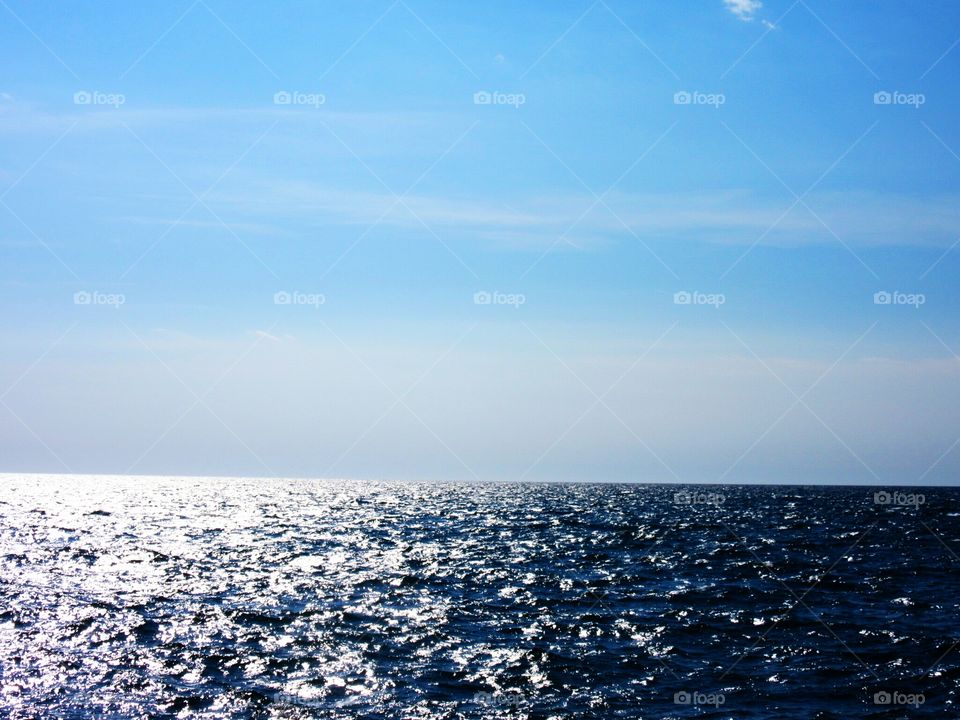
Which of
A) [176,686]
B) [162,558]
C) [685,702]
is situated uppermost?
[162,558]

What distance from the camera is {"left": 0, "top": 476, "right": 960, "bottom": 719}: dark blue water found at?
64.7 feet

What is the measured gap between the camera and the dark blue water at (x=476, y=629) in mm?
19734

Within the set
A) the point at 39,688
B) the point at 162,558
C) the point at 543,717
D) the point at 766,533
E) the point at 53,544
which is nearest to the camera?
the point at 543,717

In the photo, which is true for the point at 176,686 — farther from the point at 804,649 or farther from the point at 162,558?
the point at 162,558

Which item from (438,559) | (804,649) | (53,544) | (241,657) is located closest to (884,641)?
(804,649)

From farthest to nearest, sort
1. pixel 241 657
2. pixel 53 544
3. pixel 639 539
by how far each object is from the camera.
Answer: pixel 639 539 < pixel 53 544 < pixel 241 657

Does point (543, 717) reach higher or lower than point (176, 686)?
lower

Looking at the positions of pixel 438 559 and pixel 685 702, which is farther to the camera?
pixel 438 559

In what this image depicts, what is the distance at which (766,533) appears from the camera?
60.2 m

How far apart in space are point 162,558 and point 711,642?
3103cm

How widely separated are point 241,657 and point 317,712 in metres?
5.29

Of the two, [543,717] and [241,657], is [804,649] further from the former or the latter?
[241,657]

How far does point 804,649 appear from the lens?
2439 centimetres

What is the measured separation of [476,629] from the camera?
26625 millimetres
